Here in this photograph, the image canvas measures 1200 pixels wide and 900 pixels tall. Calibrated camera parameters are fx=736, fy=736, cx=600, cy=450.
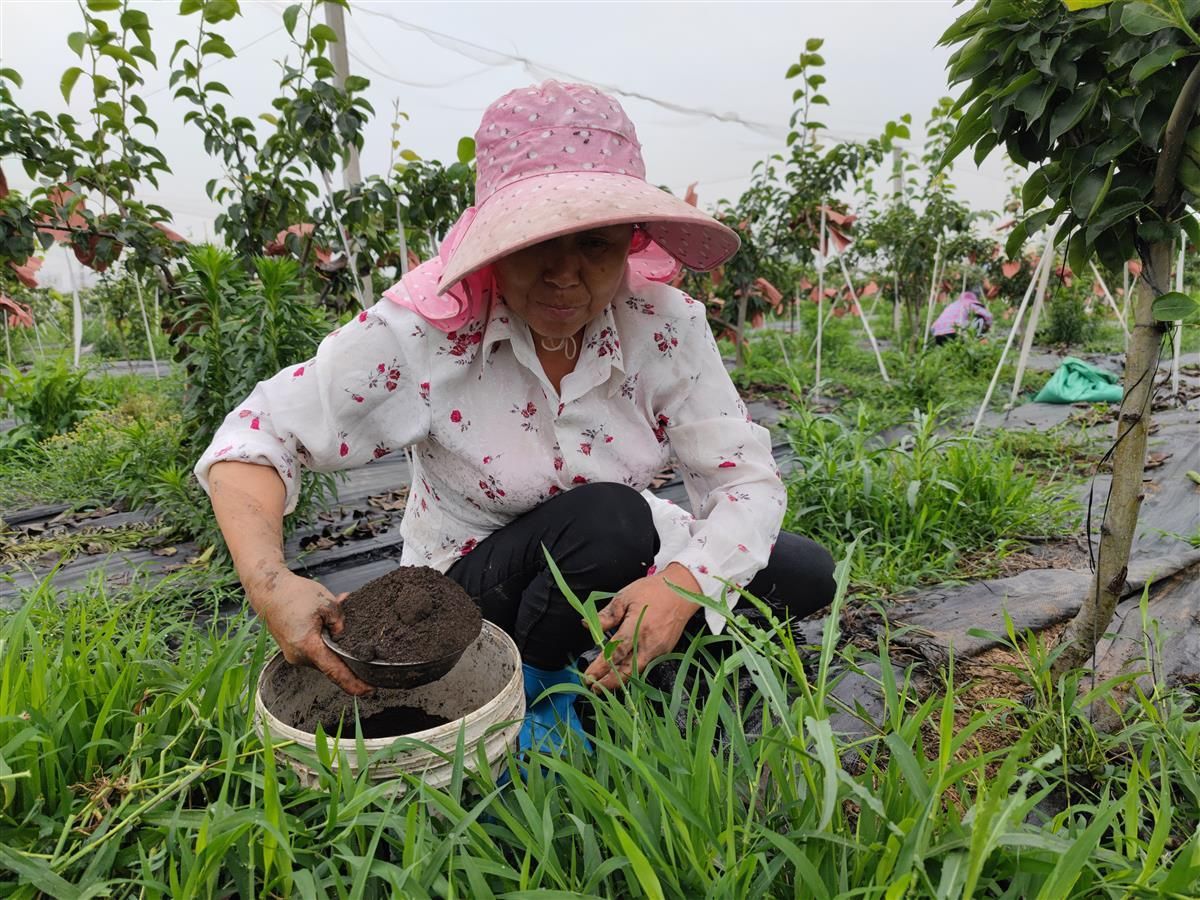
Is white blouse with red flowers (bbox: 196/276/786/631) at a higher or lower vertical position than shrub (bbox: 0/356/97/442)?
higher

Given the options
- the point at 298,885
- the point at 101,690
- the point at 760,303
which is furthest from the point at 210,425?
the point at 760,303

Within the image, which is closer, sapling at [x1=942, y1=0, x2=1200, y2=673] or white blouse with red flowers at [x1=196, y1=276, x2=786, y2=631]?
sapling at [x1=942, y1=0, x2=1200, y2=673]

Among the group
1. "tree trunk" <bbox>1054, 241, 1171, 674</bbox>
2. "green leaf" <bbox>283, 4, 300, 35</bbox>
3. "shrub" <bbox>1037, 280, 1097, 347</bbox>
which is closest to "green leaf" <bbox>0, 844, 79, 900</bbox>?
"tree trunk" <bbox>1054, 241, 1171, 674</bbox>

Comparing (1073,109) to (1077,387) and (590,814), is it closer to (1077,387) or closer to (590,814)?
(590,814)

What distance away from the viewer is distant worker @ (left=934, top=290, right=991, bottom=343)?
23.4ft

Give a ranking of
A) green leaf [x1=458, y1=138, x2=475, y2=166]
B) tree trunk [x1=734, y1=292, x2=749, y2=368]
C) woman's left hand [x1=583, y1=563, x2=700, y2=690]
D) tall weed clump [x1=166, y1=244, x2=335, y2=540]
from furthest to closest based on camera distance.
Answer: tree trunk [x1=734, y1=292, x2=749, y2=368]
green leaf [x1=458, y1=138, x2=475, y2=166]
tall weed clump [x1=166, y1=244, x2=335, y2=540]
woman's left hand [x1=583, y1=563, x2=700, y2=690]

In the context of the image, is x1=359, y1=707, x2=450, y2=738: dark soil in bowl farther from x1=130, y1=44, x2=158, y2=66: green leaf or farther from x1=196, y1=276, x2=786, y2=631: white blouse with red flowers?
x1=130, y1=44, x2=158, y2=66: green leaf

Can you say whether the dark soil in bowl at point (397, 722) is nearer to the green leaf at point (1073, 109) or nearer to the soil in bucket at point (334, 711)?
the soil in bucket at point (334, 711)

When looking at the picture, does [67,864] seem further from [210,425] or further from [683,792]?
[210,425]

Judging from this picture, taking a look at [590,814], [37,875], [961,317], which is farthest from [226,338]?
[961,317]

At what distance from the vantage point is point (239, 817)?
0.89 m

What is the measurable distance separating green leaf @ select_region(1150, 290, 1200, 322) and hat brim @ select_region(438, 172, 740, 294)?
681 mm

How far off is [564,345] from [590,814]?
0.81m

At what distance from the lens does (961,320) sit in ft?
26.2
